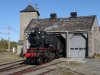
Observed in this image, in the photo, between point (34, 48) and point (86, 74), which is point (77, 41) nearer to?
point (34, 48)

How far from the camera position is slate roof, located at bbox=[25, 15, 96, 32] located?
1779 inches

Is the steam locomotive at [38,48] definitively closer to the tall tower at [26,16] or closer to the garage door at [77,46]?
the garage door at [77,46]

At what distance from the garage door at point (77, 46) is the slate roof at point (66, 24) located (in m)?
1.61

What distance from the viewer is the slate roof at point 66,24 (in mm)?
45188

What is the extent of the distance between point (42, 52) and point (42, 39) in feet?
5.99

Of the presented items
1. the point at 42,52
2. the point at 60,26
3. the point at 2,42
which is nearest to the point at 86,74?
the point at 42,52

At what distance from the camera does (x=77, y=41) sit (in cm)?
4406

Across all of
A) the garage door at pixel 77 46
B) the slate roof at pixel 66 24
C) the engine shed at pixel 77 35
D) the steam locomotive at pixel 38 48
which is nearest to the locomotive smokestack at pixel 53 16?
the slate roof at pixel 66 24

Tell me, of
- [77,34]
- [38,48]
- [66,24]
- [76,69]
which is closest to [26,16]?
[66,24]

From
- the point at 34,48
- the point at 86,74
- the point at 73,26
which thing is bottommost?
the point at 86,74

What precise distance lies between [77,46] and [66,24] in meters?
5.45

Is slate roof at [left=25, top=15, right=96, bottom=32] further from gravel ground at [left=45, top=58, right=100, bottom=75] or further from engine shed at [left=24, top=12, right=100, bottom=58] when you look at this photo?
gravel ground at [left=45, top=58, right=100, bottom=75]

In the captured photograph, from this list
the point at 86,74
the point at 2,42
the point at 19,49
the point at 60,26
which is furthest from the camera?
the point at 2,42

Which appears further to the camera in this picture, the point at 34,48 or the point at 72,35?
the point at 72,35
